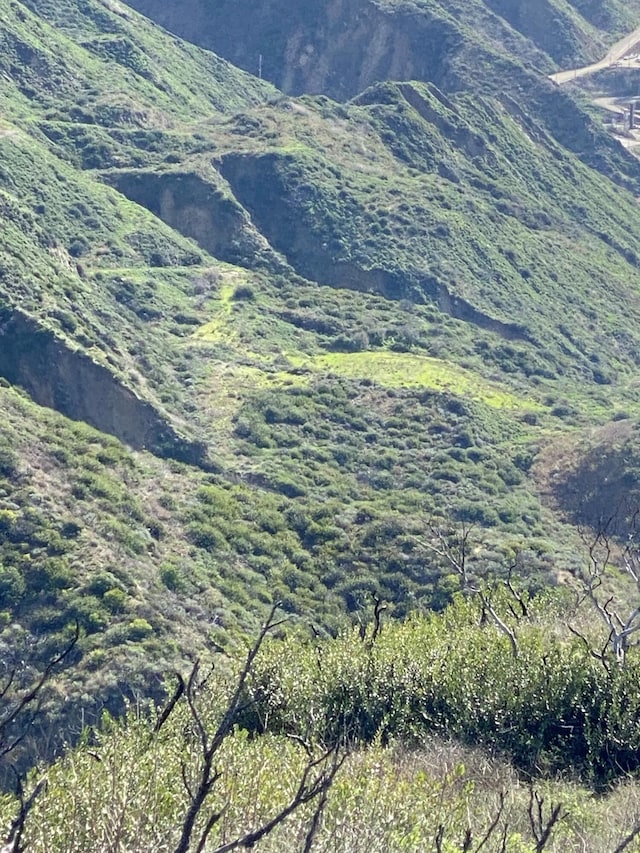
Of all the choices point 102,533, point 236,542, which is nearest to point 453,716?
point 102,533

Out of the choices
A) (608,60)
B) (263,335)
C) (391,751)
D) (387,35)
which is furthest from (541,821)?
(608,60)

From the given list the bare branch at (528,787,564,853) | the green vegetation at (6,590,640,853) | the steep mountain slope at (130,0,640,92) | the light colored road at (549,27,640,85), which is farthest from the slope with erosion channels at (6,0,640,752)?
the bare branch at (528,787,564,853)

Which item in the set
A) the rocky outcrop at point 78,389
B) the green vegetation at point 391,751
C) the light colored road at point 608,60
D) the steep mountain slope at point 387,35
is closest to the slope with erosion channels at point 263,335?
the rocky outcrop at point 78,389

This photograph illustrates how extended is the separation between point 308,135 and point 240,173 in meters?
5.94

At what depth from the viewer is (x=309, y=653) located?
1931 cm

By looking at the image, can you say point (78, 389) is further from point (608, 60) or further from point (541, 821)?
point (608, 60)

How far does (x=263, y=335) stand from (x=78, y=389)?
46.5 ft

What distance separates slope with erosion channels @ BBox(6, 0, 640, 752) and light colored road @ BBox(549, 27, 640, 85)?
15790mm

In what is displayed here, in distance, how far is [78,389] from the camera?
1742 inches

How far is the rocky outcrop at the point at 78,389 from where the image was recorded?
43.2 metres

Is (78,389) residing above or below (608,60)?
below

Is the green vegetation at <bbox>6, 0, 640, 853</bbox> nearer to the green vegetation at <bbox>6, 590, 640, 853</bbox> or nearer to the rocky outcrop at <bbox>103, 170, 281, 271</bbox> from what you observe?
the green vegetation at <bbox>6, 590, 640, 853</bbox>

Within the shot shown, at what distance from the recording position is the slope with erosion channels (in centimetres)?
3588

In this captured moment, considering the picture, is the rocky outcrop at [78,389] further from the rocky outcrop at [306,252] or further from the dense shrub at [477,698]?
the dense shrub at [477,698]
